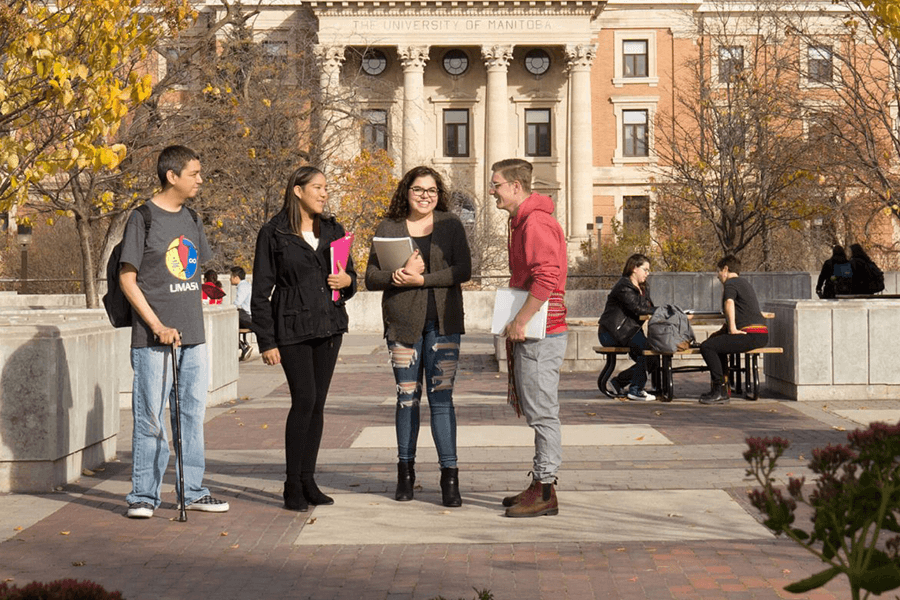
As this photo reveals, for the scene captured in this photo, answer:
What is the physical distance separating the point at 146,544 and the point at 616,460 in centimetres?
391

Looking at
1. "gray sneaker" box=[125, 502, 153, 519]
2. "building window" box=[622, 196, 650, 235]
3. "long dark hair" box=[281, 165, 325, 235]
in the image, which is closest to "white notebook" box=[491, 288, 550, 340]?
"long dark hair" box=[281, 165, 325, 235]

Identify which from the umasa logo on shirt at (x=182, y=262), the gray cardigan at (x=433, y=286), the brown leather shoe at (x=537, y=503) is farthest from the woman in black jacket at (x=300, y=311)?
the brown leather shoe at (x=537, y=503)

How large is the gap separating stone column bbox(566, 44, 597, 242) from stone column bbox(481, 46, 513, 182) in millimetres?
3474

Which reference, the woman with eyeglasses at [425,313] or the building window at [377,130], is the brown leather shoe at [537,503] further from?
the building window at [377,130]

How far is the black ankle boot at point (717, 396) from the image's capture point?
13500 millimetres

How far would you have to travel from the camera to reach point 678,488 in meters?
8.10

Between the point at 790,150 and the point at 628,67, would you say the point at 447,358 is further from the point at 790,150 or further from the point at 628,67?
the point at 628,67

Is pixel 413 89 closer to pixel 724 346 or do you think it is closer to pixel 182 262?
pixel 724 346

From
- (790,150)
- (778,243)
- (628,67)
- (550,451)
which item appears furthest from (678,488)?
(628,67)

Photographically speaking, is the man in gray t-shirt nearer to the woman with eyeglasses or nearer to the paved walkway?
the paved walkway

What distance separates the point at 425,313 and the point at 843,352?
7.13 metres

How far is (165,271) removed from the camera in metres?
7.43

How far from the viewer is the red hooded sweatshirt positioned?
7.22 m

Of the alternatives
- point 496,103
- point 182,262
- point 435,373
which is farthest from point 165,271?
point 496,103
